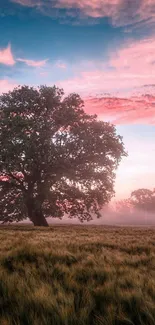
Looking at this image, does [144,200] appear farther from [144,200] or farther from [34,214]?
[34,214]

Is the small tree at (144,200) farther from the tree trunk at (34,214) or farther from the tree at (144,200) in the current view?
the tree trunk at (34,214)

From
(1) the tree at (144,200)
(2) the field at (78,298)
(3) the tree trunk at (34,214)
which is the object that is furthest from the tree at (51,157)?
(1) the tree at (144,200)

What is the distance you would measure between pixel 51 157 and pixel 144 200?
8743 centimetres

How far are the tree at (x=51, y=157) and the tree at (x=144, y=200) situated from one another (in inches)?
3025

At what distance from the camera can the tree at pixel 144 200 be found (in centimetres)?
10969

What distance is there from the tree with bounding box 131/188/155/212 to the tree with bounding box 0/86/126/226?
76.8 m

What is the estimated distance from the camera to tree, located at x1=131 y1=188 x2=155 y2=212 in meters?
110

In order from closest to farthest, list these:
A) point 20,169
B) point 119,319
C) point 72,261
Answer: point 119,319 → point 72,261 → point 20,169

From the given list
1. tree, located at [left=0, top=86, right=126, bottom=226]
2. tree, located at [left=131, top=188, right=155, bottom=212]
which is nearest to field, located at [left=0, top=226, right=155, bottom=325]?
tree, located at [left=0, top=86, right=126, bottom=226]

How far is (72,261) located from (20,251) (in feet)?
4.20

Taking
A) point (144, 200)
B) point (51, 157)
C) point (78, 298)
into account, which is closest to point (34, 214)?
point (51, 157)

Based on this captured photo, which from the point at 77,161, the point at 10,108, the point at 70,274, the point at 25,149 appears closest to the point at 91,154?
the point at 77,161

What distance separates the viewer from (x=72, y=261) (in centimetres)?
675

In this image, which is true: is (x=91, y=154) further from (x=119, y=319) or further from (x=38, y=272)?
(x=119, y=319)
